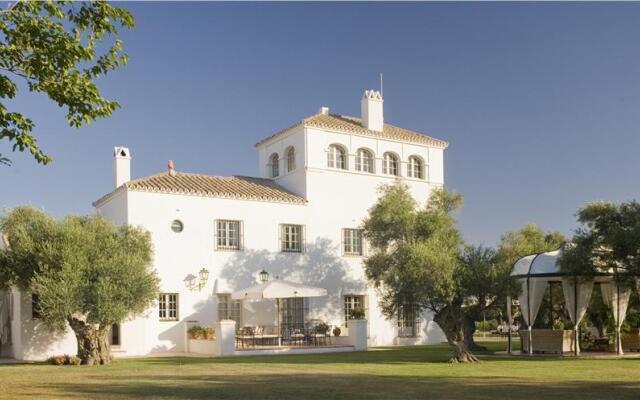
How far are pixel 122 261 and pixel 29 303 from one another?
18.2 ft

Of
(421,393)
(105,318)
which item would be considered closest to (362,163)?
(105,318)

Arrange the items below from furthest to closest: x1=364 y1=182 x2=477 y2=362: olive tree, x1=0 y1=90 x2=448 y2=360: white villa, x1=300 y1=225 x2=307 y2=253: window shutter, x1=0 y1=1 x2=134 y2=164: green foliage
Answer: x1=300 y1=225 x2=307 y2=253: window shutter, x1=0 y1=90 x2=448 y2=360: white villa, x1=364 y1=182 x2=477 y2=362: olive tree, x1=0 y1=1 x2=134 y2=164: green foliage

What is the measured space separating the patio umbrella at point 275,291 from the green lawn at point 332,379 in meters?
3.99

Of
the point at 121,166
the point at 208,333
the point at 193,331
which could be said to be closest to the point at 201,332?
the point at 208,333

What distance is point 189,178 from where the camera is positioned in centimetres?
3027

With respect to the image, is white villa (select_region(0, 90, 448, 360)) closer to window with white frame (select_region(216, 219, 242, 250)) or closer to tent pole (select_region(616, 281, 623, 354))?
window with white frame (select_region(216, 219, 242, 250))

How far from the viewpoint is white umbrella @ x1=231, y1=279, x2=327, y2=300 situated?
88.7 feet

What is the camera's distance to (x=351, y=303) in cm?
3241

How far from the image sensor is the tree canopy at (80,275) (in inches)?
860

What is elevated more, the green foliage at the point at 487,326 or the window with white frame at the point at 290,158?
the window with white frame at the point at 290,158

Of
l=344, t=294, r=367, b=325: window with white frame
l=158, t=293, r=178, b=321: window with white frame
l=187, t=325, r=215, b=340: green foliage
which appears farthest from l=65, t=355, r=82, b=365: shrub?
l=344, t=294, r=367, b=325: window with white frame

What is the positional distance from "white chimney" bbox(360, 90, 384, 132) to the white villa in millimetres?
53

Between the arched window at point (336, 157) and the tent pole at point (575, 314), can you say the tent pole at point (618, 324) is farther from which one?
the arched window at point (336, 157)

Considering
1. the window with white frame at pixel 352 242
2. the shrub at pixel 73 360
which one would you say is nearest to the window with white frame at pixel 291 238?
the window with white frame at pixel 352 242
